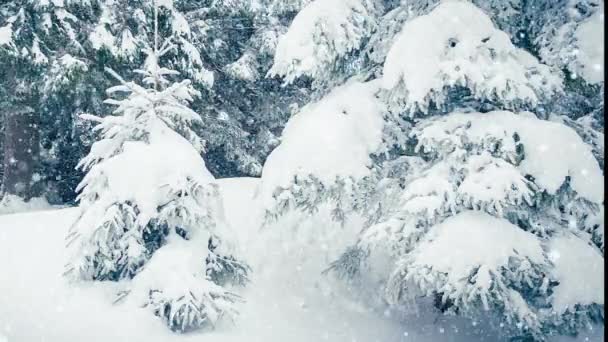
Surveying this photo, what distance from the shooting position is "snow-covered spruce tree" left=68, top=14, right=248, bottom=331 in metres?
6.52

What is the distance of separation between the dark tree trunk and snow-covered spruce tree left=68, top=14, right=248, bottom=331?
Result: 8635 mm

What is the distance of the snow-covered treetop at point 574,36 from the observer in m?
7.18

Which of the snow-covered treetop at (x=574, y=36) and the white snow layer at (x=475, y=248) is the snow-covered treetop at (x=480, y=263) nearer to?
the white snow layer at (x=475, y=248)

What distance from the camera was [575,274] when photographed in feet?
20.8

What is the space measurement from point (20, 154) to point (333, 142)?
35.8ft

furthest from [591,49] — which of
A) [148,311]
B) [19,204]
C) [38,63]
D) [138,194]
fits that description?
[19,204]

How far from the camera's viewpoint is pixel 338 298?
8.23 metres

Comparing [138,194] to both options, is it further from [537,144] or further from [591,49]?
[591,49]

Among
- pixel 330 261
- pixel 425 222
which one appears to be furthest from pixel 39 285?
pixel 425 222

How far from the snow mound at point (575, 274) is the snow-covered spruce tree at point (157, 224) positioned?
3.63 m

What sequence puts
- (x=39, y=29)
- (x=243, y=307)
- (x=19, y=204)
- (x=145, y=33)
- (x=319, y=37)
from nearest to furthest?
(x=319, y=37), (x=243, y=307), (x=39, y=29), (x=145, y=33), (x=19, y=204)

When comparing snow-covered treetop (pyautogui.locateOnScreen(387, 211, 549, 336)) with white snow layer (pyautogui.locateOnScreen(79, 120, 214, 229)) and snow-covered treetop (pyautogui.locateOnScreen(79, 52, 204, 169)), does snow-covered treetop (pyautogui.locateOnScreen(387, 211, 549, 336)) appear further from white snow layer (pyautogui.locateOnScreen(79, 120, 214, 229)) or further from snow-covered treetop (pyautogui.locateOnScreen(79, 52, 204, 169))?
snow-covered treetop (pyautogui.locateOnScreen(79, 52, 204, 169))

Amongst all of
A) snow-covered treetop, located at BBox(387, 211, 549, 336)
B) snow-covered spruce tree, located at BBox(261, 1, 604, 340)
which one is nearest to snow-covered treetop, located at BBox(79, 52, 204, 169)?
snow-covered spruce tree, located at BBox(261, 1, 604, 340)

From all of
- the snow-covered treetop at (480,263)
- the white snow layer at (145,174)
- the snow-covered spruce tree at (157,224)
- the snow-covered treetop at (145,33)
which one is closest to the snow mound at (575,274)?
the snow-covered treetop at (480,263)
